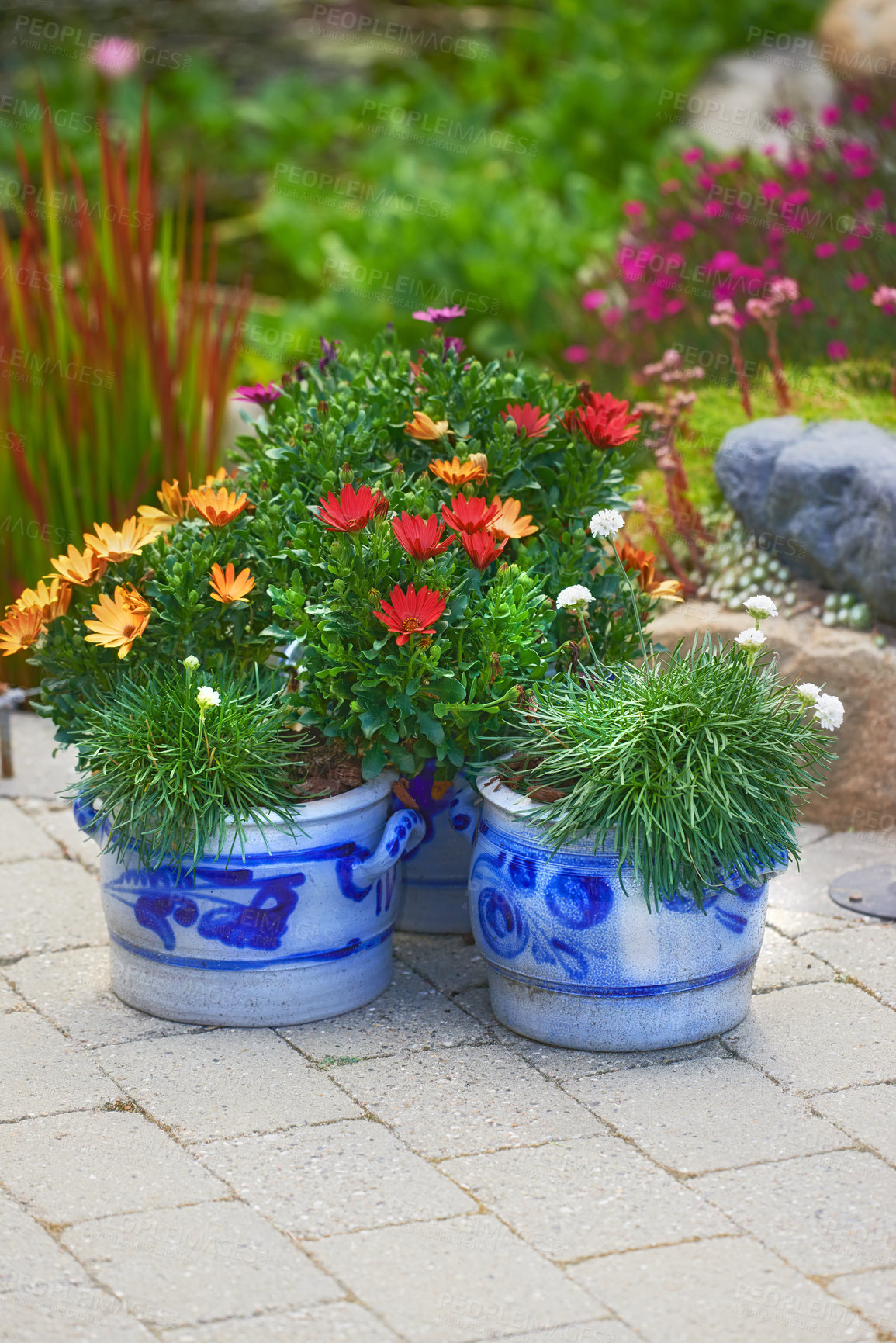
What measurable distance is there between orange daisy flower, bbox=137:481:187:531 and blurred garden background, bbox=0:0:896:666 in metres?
0.64

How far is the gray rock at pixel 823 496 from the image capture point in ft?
12.2

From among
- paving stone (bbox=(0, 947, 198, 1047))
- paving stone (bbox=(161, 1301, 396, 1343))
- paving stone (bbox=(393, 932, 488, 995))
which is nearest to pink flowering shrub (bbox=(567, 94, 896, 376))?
paving stone (bbox=(393, 932, 488, 995))

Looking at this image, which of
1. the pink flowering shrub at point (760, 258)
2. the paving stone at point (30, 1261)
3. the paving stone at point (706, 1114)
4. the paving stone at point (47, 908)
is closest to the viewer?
the paving stone at point (30, 1261)

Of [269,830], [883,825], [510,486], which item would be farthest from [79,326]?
[883,825]

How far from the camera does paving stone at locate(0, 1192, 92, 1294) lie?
7.11ft

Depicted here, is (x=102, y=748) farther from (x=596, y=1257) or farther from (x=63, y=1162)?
(x=596, y=1257)

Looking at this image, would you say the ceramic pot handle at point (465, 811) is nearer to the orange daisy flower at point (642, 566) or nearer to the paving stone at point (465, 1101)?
the paving stone at point (465, 1101)

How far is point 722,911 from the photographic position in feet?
8.92

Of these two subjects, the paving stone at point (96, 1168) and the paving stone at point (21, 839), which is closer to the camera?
the paving stone at point (96, 1168)

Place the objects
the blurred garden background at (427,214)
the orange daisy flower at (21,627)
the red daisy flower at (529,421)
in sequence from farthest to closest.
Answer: the blurred garden background at (427,214)
the red daisy flower at (529,421)
the orange daisy flower at (21,627)

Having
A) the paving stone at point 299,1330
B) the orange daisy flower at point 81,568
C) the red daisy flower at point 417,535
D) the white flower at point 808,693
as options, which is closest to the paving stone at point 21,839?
the orange daisy flower at point 81,568

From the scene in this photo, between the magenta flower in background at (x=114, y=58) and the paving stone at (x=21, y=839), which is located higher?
the magenta flower in background at (x=114, y=58)

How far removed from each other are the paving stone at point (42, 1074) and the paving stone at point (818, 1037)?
120cm

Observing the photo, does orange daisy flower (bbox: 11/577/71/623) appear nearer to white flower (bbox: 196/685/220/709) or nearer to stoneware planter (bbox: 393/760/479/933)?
white flower (bbox: 196/685/220/709)
